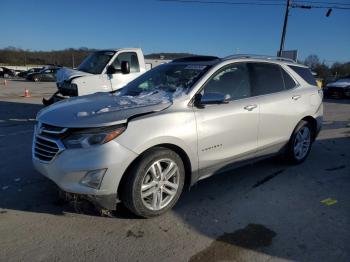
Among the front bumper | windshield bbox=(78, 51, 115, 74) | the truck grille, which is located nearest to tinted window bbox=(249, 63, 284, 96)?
the front bumper

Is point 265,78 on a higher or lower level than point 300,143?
higher

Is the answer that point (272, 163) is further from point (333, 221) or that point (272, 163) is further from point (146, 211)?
point (146, 211)

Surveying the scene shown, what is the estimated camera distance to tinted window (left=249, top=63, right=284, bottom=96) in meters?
4.70

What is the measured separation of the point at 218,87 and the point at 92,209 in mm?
2091

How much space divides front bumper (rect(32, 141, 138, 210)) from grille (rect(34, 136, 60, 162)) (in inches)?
A: 2.8

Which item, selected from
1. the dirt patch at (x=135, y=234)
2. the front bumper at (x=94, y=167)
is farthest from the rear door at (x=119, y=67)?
the dirt patch at (x=135, y=234)

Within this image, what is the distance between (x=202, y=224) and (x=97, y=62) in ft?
25.1

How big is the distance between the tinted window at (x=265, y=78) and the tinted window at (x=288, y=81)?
0.09 m

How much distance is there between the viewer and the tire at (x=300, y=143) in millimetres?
5305

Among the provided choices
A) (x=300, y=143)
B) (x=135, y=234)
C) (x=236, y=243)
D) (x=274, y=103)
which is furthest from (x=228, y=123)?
(x=300, y=143)

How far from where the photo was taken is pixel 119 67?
973 centimetres

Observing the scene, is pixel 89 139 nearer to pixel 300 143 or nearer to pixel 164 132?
pixel 164 132

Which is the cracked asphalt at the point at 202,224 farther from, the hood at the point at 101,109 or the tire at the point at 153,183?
the hood at the point at 101,109

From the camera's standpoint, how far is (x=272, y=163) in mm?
5625
